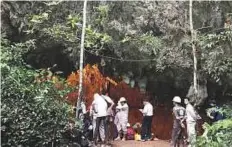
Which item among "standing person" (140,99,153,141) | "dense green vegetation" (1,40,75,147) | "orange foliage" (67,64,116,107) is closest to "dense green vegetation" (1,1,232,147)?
"orange foliage" (67,64,116,107)

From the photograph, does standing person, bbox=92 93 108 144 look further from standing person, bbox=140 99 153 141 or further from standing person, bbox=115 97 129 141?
standing person, bbox=140 99 153 141

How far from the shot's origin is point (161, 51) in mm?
13438

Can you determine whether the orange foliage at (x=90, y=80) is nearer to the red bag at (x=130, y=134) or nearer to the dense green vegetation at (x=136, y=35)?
the dense green vegetation at (x=136, y=35)

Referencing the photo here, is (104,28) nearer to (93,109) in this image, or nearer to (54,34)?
(54,34)

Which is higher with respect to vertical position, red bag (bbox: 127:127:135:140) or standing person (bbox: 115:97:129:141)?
standing person (bbox: 115:97:129:141)

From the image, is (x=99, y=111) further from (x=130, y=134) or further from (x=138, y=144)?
(x=130, y=134)

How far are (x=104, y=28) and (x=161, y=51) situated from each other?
1.64 m

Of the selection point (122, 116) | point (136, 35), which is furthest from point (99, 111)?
point (136, 35)

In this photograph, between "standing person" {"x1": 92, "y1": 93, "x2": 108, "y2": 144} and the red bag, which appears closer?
"standing person" {"x1": 92, "y1": 93, "x2": 108, "y2": 144}

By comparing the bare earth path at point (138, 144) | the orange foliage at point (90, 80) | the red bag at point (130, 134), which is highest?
the orange foliage at point (90, 80)

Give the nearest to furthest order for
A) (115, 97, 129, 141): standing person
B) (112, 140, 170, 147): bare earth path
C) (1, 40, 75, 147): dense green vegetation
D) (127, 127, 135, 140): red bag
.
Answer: (1, 40, 75, 147): dense green vegetation < (112, 140, 170, 147): bare earth path < (115, 97, 129, 141): standing person < (127, 127, 135, 140): red bag

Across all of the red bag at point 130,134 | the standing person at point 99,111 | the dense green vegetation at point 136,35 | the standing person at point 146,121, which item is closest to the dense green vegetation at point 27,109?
the standing person at point 99,111

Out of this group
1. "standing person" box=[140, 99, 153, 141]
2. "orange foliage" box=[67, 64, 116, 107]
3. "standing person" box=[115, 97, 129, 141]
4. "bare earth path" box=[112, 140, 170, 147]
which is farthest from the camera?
"orange foliage" box=[67, 64, 116, 107]

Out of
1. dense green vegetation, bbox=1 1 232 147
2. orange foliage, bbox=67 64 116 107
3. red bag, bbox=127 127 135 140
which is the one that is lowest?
red bag, bbox=127 127 135 140
